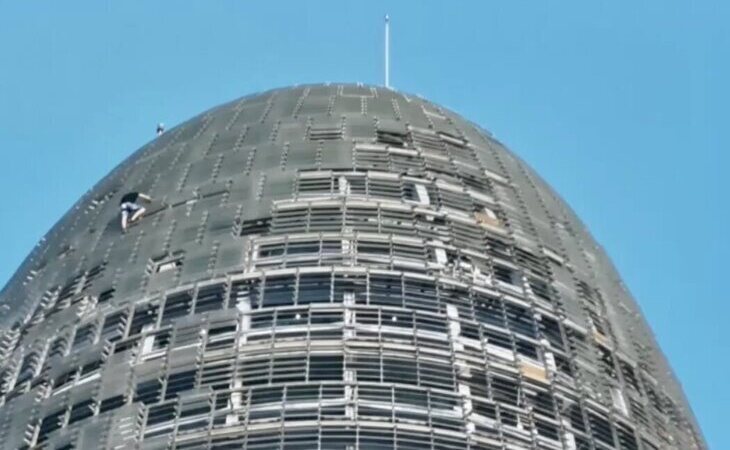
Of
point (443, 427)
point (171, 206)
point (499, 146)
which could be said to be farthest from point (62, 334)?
point (499, 146)

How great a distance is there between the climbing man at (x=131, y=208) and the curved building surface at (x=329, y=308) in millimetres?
427

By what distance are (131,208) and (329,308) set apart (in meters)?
11.5

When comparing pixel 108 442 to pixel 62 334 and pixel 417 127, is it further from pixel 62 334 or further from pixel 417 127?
pixel 417 127

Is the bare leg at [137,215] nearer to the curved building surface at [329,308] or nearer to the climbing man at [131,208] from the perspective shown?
the climbing man at [131,208]

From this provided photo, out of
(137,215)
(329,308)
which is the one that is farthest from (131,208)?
(329,308)

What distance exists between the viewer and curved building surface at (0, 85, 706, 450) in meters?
68.5

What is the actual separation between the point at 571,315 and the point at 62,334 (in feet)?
51.7

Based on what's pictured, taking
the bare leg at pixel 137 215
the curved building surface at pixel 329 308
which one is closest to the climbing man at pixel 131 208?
the bare leg at pixel 137 215

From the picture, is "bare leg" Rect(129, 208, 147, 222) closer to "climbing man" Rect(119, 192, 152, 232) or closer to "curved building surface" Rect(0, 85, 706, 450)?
"climbing man" Rect(119, 192, 152, 232)

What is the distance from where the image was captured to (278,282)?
73438 millimetres

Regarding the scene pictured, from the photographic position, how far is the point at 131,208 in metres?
80.9

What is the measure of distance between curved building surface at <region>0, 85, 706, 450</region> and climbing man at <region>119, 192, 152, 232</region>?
43 centimetres

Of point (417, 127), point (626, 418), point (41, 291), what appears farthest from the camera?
point (417, 127)

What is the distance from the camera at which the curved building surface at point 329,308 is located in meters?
68.5
